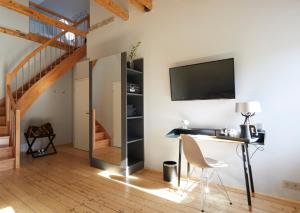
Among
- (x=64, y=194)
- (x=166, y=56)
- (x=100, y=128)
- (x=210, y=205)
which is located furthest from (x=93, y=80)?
(x=210, y=205)

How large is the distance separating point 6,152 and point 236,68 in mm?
4384

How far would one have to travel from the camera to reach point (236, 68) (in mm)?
→ 2520

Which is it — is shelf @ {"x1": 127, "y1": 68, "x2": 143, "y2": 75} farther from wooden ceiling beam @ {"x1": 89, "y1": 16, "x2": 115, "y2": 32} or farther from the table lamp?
the table lamp

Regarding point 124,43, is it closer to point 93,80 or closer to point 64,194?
point 93,80

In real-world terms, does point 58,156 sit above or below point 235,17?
below

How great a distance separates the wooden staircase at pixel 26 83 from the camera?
3592 mm

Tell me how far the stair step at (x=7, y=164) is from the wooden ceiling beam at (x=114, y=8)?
10.9 feet

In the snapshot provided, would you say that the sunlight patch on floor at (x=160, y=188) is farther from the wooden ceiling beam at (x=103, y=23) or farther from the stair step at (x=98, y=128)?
the wooden ceiling beam at (x=103, y=23)

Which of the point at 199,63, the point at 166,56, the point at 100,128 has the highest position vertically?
the point at 166,56

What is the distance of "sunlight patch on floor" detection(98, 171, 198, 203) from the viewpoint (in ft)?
7.81

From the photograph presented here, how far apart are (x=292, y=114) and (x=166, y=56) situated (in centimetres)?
199

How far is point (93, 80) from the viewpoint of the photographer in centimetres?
364

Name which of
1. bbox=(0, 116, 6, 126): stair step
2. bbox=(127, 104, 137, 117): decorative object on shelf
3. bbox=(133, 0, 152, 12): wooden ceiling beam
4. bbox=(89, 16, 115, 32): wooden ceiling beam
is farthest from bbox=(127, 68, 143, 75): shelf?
bbox=(0, 116, 6, 126): stair step

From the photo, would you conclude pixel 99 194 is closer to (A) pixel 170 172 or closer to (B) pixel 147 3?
(A) pixel 170 172
